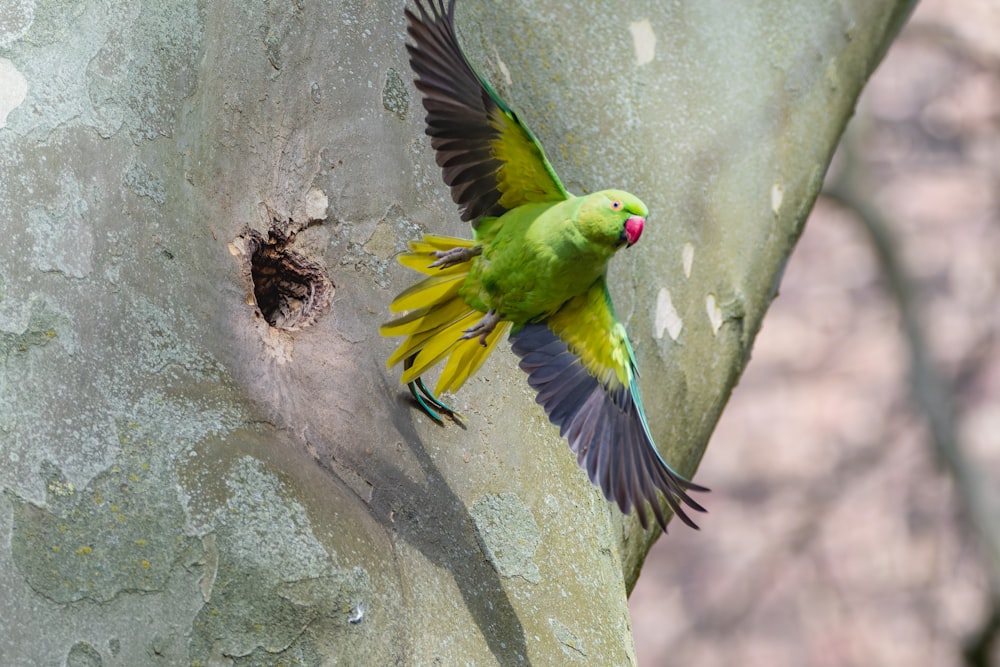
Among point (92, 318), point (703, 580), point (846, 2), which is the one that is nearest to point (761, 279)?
point (846, 2)

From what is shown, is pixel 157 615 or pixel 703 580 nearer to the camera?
pixel 157 615

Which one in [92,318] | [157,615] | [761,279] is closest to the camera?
[157,615]

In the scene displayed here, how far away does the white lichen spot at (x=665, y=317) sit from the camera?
2.21m

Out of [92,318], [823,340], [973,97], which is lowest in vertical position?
[823,340]

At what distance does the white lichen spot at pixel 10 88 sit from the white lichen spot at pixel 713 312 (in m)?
1.43

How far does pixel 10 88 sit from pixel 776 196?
5.48 ft

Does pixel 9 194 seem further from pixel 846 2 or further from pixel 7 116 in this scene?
pixel 846 2

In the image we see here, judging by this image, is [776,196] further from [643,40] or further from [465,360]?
[465,360]

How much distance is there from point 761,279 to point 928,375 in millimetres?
4073

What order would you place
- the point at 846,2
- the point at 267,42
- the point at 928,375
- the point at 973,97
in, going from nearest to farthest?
the point at 267,42
the point at 846,2
the point at 928,375
the point at 973,97

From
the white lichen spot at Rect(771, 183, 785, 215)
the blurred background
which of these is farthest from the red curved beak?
the blurred background

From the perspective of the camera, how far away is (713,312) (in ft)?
7.67

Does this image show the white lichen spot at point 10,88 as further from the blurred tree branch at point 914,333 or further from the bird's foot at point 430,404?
the blurred tree branch at point 914,333

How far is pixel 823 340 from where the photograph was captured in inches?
341
